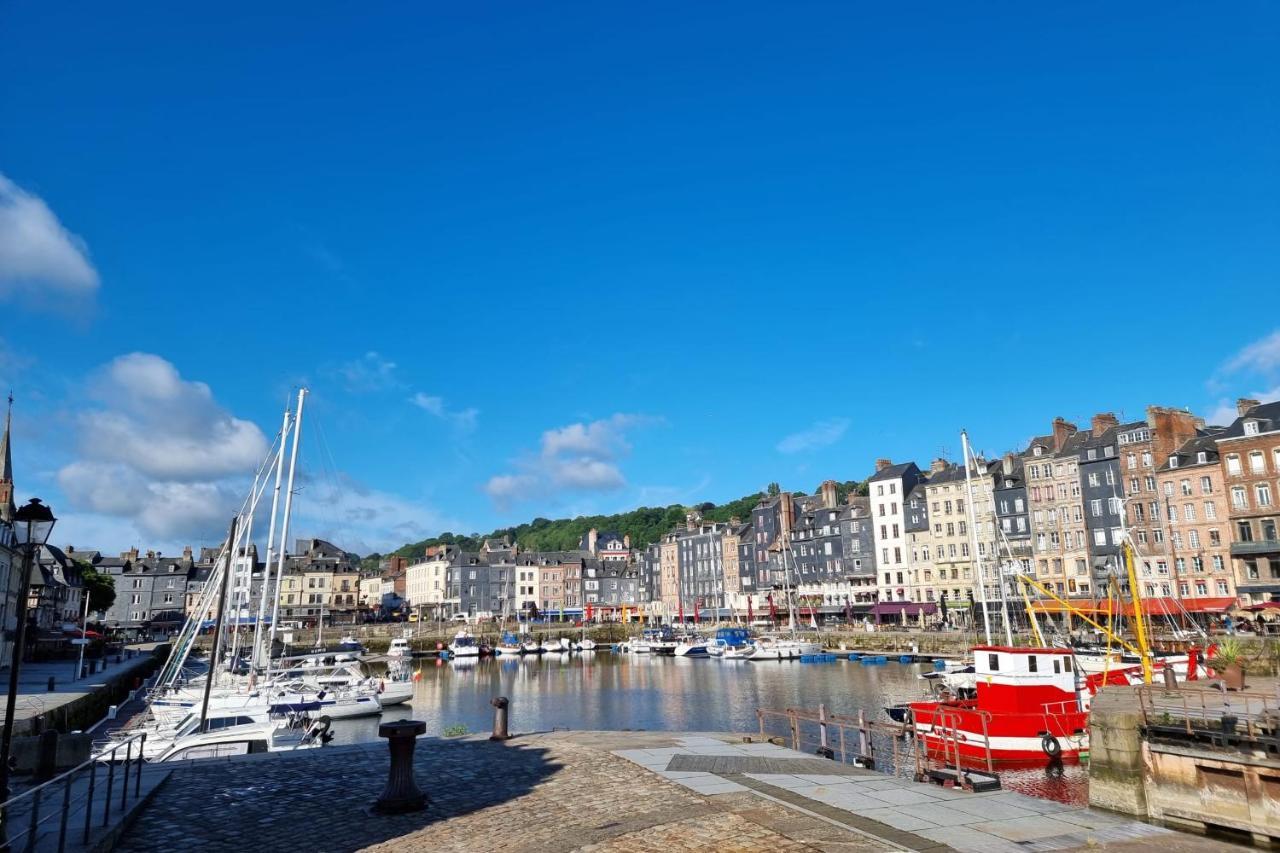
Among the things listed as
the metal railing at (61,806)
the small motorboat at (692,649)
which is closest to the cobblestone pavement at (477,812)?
the metal railing at (61,806)

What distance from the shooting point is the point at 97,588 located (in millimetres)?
106688

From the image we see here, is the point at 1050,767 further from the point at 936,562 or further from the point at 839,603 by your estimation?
the point at 839,603

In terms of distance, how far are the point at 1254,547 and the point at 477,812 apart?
250 ft

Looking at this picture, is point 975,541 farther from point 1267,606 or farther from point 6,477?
point 6,477

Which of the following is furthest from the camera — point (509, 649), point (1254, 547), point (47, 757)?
point (509, 649)

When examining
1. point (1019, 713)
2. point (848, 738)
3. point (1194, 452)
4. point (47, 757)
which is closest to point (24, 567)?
point (47, 757)

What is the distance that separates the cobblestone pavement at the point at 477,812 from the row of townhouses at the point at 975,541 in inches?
1141

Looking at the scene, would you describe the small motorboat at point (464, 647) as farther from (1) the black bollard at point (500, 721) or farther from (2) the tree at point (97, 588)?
(1) the black bollard at point (500, 721)

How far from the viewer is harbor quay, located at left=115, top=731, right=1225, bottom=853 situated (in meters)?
12.6

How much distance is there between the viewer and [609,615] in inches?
5940

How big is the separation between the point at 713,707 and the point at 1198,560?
165 feet

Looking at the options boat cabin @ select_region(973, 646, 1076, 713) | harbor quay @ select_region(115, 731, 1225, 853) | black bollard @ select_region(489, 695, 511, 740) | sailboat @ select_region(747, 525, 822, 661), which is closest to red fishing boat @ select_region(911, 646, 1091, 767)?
boat cabin @ select_region(973, 646, 1076, 713)

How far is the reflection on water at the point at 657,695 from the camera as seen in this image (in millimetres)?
46938

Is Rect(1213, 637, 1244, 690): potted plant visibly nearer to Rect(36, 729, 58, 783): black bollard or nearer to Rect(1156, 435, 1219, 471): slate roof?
Rect(1156, 435, 1219, 471): slate roof
